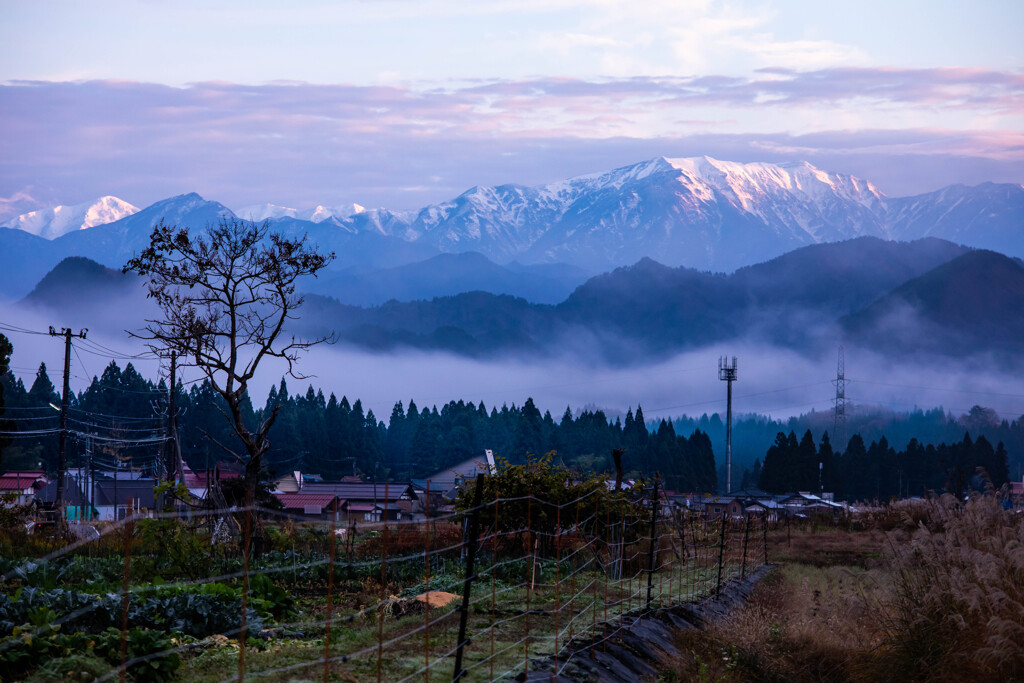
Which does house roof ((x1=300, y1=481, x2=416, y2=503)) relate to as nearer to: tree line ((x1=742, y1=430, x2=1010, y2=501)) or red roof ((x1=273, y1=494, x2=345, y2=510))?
red roof ((x1=273, y1=494, x2=345, y2=510))

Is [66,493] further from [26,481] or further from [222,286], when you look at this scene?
[222,286]

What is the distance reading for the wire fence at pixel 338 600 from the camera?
8039mm

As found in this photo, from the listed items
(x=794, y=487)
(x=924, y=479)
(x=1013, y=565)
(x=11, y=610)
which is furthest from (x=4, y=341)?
(x=924, y=479)

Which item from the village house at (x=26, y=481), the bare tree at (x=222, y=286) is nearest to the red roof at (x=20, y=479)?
the village house at (x=26, y=481)

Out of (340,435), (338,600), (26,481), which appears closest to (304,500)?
(26,481)

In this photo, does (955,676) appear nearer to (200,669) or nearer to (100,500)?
(200,669)

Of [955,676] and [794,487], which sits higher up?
[955,676]

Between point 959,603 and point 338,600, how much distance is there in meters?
7.63

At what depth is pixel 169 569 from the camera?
14.4m

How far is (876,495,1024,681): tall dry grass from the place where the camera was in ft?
28.4

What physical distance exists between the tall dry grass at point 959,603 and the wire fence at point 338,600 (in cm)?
296

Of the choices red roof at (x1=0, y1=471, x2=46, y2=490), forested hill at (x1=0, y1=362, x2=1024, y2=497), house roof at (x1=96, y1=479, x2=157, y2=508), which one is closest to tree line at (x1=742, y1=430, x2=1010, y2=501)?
forested hill at (x1=0, y1=362, x2=1024, y2=497)

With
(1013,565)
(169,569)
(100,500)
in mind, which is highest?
(1013,565)

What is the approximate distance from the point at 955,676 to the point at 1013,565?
1.27 metres
